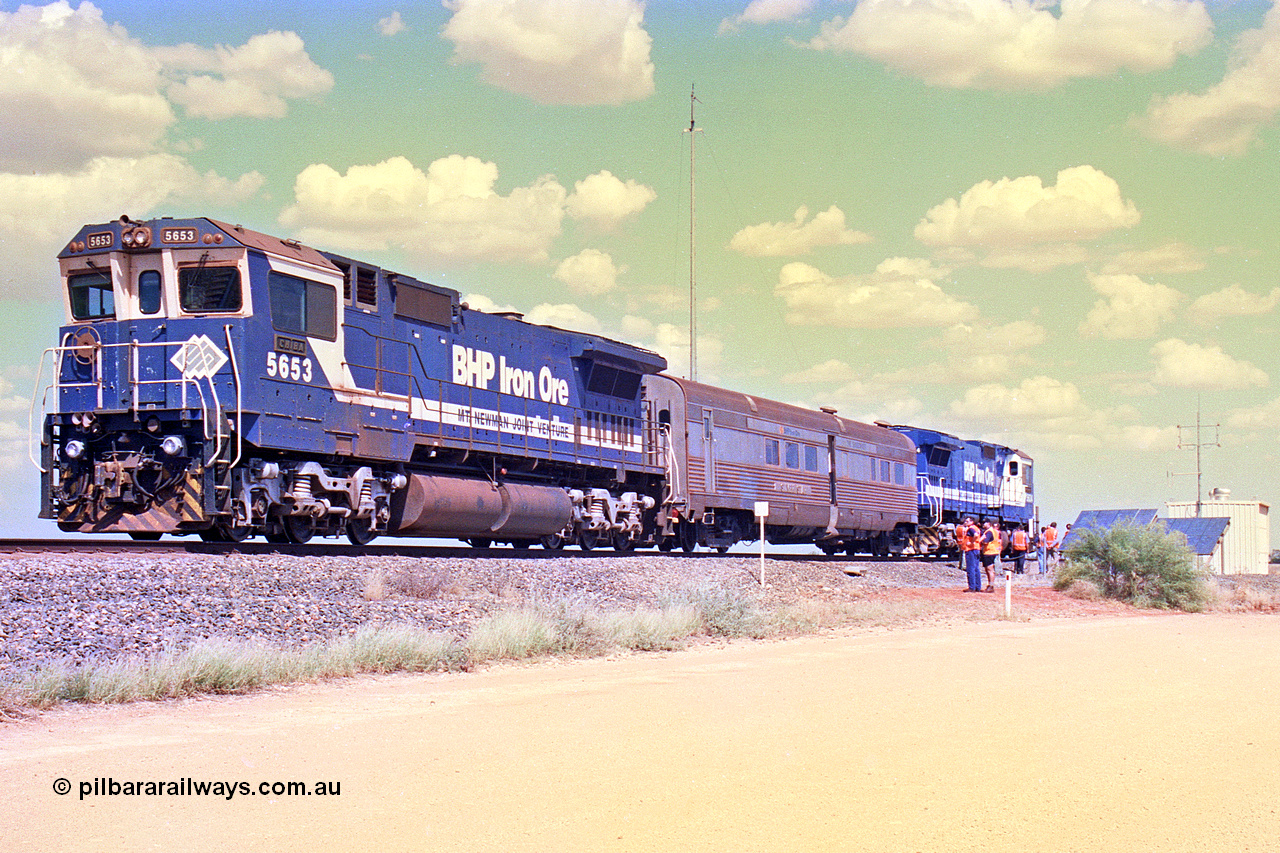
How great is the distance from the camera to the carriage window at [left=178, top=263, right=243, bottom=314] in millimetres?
15828

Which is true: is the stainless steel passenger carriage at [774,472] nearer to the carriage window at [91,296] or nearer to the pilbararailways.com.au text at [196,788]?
the carriage window at [91,296]

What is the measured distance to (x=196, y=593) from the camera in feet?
41.2

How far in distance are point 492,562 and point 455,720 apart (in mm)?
8404

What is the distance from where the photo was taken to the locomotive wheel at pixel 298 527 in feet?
55.9

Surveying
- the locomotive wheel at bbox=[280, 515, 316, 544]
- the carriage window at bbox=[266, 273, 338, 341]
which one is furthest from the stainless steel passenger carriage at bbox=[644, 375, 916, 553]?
the locomotive wheel at bbox=[280, 515, 316, 544]

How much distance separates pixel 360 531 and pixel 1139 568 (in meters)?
17.4

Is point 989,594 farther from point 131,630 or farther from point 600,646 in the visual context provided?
point 131,630

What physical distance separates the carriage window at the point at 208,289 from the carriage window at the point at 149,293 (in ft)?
1.20

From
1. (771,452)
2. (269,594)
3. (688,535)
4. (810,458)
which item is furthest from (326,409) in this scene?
(810,458)

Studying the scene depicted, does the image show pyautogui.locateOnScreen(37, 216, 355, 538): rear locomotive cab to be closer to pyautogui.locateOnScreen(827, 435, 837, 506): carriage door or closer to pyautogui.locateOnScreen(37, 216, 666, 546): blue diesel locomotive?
pyautogui.locateOnScreen(37, 216, 666, 546): blue diesel locomotive

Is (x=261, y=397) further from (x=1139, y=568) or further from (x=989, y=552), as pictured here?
(x=1139, y=568)

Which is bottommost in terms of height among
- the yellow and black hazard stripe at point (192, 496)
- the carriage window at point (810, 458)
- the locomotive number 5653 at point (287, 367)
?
the yellow and black hazard stripe at point (192, 496)

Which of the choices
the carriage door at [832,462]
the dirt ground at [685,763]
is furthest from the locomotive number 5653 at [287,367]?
the carriage door at [832,462]

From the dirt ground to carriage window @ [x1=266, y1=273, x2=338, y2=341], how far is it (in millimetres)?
6487
